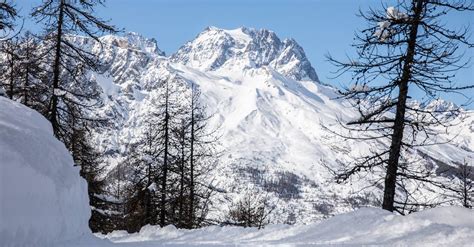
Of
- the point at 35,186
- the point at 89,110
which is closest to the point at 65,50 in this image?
the point at 89,110

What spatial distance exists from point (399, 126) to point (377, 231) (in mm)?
4655

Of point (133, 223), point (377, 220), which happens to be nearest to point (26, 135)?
point (377, 220)

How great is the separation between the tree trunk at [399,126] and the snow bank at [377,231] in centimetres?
253

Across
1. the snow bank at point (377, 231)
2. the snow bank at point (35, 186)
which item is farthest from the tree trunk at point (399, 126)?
the snow bank at point (35, 186)

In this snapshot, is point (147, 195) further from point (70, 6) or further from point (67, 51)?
point (70, 6)

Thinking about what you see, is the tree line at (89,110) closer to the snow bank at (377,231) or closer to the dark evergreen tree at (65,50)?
the dark evergreen tree at (65,50)

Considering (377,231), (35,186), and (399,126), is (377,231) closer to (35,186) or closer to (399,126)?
(399,126)

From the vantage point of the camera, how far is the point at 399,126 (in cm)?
1212

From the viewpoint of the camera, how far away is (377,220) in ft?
29.6

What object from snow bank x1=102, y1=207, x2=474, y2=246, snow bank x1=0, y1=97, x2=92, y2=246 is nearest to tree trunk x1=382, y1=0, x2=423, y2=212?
snow bank x1=102, y1=207, x2=474, y2=246

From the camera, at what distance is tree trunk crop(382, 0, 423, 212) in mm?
12070

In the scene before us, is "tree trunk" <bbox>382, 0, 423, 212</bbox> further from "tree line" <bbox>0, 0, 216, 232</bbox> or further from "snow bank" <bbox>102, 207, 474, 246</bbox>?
"tree line" <bbox>0, 0, 216, 232</bbox>

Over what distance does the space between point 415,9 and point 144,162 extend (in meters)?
15.8

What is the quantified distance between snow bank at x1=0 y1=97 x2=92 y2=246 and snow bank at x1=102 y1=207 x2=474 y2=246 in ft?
6.08
